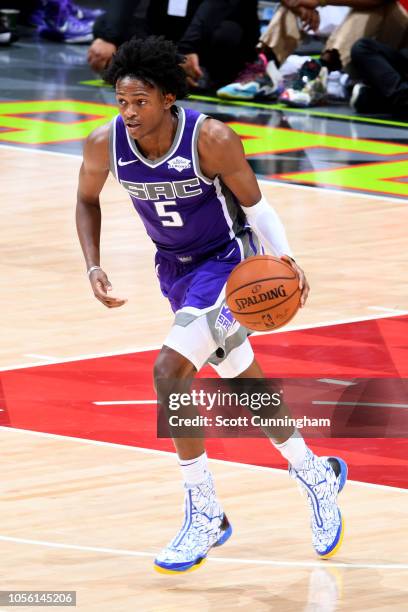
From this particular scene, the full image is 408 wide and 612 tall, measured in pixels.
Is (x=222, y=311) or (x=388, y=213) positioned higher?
(x=222, y=311)

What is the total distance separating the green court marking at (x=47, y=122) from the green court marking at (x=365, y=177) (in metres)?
2.30

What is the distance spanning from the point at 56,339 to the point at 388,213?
3804 mm

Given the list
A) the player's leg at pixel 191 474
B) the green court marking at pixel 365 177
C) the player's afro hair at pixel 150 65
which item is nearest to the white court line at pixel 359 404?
the player's leg at pixel 191 474

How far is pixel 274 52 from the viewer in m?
16.0

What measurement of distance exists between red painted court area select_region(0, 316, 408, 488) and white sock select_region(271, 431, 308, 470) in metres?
0.67

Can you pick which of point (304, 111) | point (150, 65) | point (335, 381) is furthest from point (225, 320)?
point (304, 111)

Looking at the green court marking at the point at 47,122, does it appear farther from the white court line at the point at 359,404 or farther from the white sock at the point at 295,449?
the white sock at the point at 295,449

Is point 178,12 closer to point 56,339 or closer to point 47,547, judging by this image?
point 56,339

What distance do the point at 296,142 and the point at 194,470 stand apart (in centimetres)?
896

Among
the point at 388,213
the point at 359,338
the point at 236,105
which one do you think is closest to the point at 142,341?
the point at 359,338

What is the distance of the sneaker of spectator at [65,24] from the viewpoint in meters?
19.9

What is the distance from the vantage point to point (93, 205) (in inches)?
231

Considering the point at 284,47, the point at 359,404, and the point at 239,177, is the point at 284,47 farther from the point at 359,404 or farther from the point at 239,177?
the point at 239,177

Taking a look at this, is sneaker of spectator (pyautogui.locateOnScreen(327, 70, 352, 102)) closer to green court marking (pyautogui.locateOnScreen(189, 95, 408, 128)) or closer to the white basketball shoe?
green court marking (pyautogui.locateOnScreen(189, 95, 408, 128))
